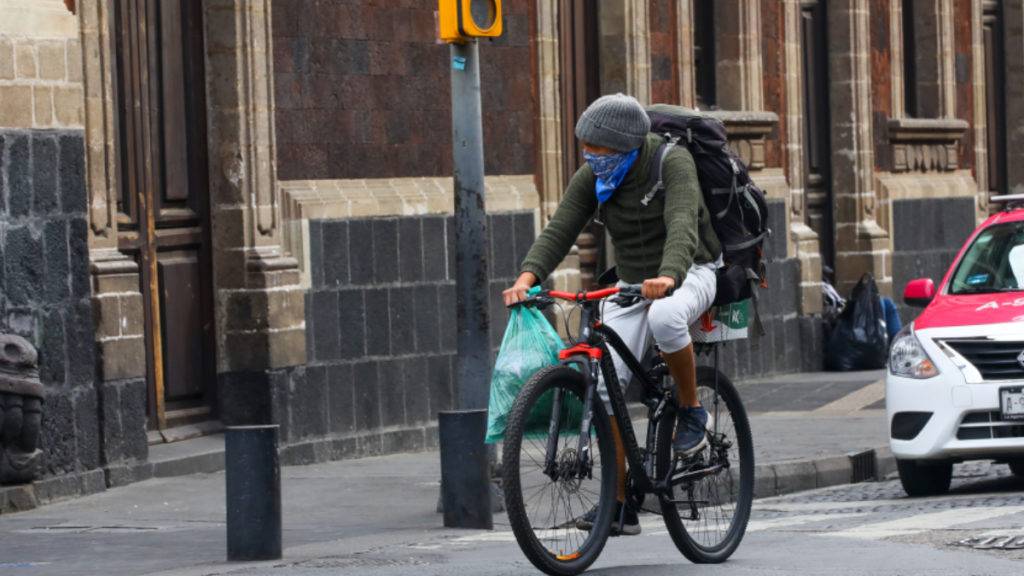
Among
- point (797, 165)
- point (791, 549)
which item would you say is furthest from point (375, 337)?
point (797, 165)

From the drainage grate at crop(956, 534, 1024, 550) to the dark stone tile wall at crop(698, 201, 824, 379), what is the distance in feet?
33.6

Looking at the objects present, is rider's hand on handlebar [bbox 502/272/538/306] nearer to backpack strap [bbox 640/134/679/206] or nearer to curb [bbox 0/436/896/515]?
backpack strap [bbox 640/134/679/206]

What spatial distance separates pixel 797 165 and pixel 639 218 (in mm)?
12767

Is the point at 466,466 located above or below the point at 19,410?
below

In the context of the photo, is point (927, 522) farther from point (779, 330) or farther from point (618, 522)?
point (779, 330)

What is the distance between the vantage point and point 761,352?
20.3 metres

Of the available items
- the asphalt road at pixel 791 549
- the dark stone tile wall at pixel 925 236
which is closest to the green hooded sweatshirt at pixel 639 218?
the asphalt road at pixel 791 549

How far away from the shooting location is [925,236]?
2373cm

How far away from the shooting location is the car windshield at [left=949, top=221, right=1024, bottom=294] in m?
12.6

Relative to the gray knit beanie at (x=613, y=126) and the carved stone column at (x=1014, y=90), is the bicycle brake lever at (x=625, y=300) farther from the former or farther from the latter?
the carved stone column at (x=1014, y=90)

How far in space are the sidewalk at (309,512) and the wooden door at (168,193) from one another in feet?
2.52

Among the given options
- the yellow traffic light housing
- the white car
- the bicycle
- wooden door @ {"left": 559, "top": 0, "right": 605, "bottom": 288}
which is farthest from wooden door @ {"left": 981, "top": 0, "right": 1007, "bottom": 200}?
the bicycle

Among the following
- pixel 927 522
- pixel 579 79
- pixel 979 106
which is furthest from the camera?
pixel 979 106

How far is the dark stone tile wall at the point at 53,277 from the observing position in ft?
38.6
